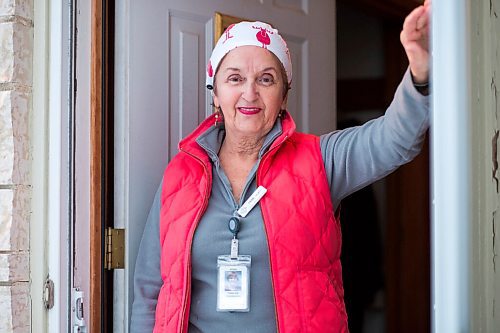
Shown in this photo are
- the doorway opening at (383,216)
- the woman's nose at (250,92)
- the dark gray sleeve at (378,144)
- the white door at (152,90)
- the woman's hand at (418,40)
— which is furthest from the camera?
the doorway opening at (383,216)

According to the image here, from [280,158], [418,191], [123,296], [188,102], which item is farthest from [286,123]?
[418,191]

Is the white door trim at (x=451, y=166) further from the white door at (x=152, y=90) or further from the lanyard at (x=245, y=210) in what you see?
the white door at (x=152, y=90)

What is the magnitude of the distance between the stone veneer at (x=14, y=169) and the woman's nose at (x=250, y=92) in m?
0.61

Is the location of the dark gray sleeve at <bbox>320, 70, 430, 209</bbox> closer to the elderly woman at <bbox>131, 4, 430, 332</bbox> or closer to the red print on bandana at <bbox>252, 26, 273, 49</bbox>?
the elderly woman at <bbox>131, 4, 430, 332</bbox>

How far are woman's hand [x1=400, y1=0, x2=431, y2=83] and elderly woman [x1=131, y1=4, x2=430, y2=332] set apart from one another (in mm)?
209

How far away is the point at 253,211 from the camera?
81.2 inches

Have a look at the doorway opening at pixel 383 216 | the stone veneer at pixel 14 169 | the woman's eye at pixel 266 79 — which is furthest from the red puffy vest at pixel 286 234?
the doorway opening at pixel 383 216

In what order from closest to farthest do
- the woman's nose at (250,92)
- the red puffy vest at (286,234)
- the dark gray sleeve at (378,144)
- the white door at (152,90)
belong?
the dark gray sleeve at (378,144)
the red puffy vest at (286,234)
the woman's nose at (250,92)
the white door at (152,90)

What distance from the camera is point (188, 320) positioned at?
6.88ft

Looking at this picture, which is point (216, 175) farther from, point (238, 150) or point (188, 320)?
point (188, 320)

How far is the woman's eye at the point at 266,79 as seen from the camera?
2.17 m

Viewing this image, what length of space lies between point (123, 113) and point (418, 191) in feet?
8.09

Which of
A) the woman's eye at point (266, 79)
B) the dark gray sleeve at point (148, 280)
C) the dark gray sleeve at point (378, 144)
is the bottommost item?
the dark gray sleeve at point (148, 280)

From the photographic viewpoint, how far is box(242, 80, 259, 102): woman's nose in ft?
7.02
